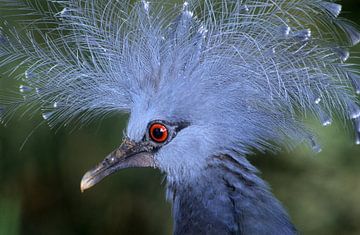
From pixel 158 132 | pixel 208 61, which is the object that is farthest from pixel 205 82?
pixel 158 132

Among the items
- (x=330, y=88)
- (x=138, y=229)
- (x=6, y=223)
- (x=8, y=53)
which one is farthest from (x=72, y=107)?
(x=138, y=229)

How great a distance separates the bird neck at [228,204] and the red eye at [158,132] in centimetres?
21

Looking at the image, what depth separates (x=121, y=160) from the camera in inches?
110

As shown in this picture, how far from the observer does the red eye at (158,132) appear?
8.99 ft

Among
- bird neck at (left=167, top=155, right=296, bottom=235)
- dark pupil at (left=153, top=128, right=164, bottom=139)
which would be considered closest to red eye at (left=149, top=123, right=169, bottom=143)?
dark pupil at (left=153, top=128, right=164, bottom=139)

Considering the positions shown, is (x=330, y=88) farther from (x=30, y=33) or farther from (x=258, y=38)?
(x=30, y=33)

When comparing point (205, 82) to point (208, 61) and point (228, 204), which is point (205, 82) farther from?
point (228, 204)

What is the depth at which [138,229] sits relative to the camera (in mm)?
4137

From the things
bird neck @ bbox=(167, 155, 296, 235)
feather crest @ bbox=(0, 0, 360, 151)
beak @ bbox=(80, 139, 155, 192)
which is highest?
feather crest @ bbox=(0, 0, 360, 151)

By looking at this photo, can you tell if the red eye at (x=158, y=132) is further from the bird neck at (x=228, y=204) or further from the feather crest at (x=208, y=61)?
the bird neck at (x=228, y=204)

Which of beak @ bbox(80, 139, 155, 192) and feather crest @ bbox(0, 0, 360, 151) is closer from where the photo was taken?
feather crest @ bbox(0, 0, 360, 151)

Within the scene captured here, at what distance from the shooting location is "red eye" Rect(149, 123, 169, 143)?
2740 mm

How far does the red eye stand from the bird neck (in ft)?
0.68

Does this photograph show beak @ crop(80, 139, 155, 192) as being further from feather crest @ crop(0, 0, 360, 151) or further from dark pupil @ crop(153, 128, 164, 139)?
feather crest @ crop(0, 0, 360, 151)
